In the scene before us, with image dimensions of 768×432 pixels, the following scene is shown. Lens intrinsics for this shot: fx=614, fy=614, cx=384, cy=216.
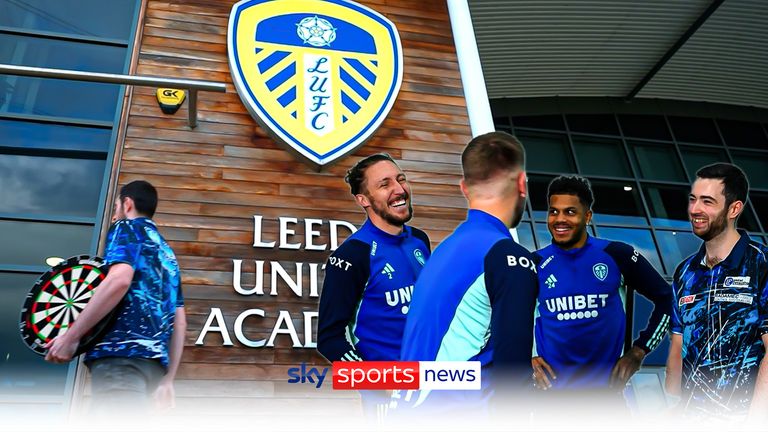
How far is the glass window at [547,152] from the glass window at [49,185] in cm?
878

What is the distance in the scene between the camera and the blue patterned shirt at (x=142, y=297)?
254 centimetres

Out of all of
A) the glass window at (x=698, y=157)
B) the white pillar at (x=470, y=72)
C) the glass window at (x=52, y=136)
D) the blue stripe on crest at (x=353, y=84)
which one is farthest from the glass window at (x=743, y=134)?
the glass window at (x=52, y=136)

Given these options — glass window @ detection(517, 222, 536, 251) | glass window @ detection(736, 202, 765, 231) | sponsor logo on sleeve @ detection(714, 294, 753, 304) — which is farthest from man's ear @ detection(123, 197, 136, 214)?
glass window @ detection(736, 202, 765, 231)

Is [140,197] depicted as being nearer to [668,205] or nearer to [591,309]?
[591,309]

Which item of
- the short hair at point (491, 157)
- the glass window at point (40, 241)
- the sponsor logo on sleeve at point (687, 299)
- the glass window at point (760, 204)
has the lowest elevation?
the sponsor logo on sleeve at point (687, 299)

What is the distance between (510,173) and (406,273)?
1.00m

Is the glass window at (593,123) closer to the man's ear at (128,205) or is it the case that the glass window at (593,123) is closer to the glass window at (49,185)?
the glass window at (49,185)

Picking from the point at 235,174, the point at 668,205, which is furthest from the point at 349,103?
the point at 668,205

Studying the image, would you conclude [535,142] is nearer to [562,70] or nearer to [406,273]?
[562,70]

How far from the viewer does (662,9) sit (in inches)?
403

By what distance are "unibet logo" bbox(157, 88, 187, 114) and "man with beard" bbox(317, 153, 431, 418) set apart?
2176 mm

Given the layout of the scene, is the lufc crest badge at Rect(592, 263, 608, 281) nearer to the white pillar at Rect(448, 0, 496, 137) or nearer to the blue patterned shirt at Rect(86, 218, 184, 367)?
the white pillar at Rect(448, 0, 496, 137)

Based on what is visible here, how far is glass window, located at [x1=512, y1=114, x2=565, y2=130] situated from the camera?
12320mm

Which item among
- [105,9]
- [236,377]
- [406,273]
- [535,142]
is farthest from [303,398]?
[535,142]
